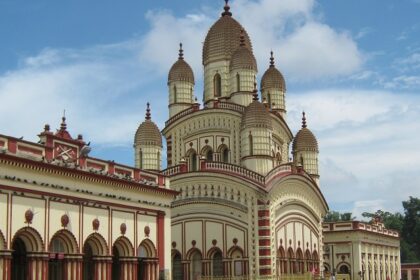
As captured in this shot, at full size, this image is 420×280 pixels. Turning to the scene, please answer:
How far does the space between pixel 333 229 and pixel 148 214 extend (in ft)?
106

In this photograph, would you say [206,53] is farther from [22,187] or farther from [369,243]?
[22,187]

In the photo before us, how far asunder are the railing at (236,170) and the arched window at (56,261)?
58.8ft

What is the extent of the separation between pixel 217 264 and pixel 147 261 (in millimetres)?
13341

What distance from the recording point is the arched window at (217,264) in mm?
47625

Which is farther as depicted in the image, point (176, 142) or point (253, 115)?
point (176, 142)

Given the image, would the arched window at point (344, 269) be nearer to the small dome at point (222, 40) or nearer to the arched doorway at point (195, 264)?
the arched doorway at point (195, 264)

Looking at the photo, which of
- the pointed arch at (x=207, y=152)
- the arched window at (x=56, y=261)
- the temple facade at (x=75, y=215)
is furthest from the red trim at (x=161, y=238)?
the pointed arch at (x=207, y=152)

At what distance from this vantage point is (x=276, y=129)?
5419 centimetres

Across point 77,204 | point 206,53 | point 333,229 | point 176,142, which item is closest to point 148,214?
point 77,204

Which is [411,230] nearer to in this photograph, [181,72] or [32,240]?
[181,72]

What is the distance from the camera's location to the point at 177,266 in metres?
48.8

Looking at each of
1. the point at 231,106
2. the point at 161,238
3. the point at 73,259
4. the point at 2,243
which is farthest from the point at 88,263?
the point at 231,106

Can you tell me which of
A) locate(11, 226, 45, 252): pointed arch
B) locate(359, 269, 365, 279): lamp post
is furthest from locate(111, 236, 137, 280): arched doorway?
locate(359, 269, 365, 279): lamp post

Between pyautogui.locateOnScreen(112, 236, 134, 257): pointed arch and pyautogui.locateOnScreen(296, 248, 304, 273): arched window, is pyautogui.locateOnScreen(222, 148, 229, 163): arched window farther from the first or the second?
pyautogui.locateOnScreen(112, 236, 134, 257): pointed arch
